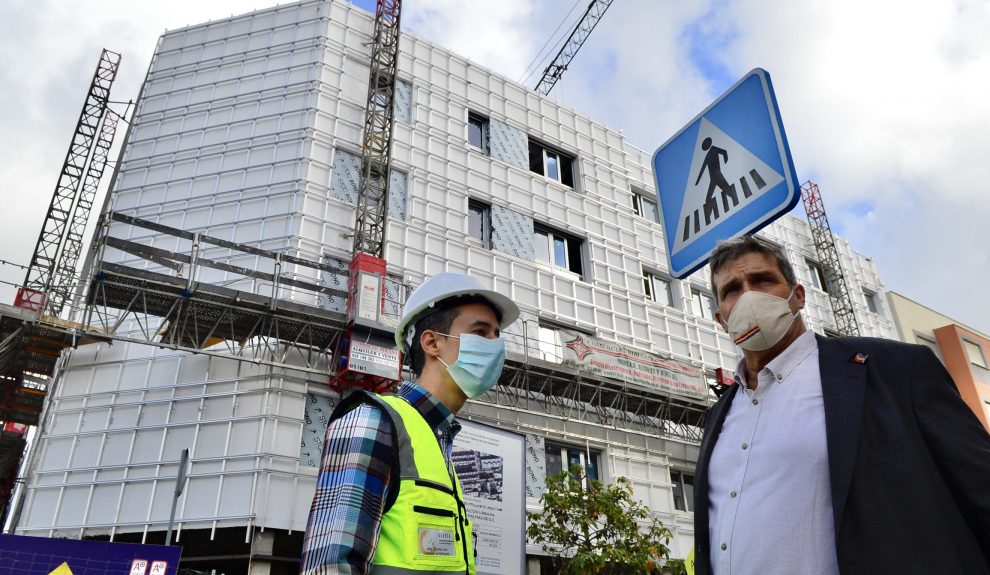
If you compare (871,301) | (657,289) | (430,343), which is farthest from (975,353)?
(430,343)

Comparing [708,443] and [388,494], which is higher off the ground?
[708,443]

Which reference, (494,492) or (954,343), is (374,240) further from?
(954,343)

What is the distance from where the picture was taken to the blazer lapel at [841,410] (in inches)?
83.8

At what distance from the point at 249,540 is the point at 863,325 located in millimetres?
26709

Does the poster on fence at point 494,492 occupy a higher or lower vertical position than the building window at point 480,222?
lower

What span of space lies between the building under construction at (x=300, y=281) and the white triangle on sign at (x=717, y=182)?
12657 mm

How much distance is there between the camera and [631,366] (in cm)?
1989

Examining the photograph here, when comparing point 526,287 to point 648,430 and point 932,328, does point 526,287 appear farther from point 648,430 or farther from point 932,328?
point 932,328

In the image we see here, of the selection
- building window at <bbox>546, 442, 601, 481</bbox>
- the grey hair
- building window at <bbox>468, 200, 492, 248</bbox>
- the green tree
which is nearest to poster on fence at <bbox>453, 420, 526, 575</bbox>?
the green tree

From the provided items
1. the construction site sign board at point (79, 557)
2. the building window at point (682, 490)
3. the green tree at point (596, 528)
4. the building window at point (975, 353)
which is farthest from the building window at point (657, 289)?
the building window at point (975, 353)

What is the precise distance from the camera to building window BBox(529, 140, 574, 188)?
2355 cm

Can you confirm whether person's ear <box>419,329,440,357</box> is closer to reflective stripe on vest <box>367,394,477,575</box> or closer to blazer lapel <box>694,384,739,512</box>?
reflective stripe on vest <box>367,394,477,575</box>

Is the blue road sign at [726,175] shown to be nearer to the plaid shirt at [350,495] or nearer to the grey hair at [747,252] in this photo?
the grey hair at [747,252]

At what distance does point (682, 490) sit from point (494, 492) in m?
13.6
